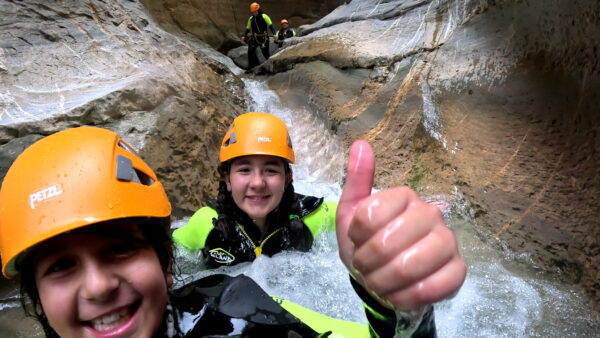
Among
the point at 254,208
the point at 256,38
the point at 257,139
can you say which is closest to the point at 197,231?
the point at 254,208

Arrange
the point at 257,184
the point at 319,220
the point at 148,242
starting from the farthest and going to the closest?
the point at 319,220
the point at 257,184
the point at 148,242

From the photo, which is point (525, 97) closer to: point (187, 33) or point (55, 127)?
point (55, 127)

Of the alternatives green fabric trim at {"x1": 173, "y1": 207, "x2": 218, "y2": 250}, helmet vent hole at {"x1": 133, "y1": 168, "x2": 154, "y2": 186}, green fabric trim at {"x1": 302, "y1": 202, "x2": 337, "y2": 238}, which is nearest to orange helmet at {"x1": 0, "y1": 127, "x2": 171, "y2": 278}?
helmet vent hole at {"x1": 133, "y1": 168, "x2": 154, "y2": 186}

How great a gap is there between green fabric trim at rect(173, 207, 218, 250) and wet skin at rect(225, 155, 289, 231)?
27cm

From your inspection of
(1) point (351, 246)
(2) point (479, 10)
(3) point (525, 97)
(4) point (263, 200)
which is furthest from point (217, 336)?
(2) point (479, 10)

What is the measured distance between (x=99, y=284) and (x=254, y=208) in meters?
1.69

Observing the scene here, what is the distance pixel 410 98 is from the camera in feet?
15.1

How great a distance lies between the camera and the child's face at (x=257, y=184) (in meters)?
2.71

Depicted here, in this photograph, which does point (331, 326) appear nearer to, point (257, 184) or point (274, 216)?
point (257, 184)

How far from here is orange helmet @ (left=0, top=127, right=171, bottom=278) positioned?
1102 mm

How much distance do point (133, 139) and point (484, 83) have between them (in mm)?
3627

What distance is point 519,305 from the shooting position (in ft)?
7.60

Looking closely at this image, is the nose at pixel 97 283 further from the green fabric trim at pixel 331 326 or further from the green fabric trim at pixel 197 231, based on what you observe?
the green fabric trim at pixel 197 231

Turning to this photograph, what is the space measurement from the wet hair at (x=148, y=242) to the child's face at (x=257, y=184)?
1.24 meters
